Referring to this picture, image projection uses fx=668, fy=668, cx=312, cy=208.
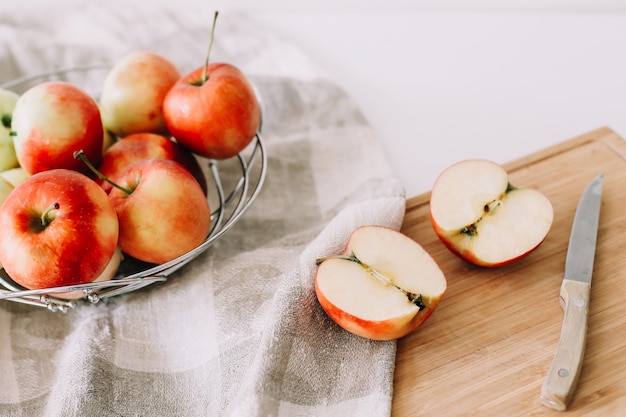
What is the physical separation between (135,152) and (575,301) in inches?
21.7

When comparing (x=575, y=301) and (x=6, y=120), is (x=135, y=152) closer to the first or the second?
(x=6, y=120)

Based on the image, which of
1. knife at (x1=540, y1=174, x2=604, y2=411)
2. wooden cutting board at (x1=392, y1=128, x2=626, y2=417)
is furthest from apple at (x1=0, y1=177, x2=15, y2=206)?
knife at (x1=540, y1=174, x2=604, y2=411)

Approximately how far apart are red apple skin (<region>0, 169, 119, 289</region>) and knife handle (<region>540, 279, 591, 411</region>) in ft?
1.57

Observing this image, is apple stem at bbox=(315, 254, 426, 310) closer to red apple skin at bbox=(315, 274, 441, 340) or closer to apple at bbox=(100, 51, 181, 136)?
red apple skin at bbox=(315, 274, 441, 340)

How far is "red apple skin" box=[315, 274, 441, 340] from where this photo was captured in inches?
26.8

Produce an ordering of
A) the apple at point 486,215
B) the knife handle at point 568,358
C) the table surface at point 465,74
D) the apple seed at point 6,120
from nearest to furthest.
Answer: the knife handle at point 568,358, the apple at point 486,215, the apple seed at point 6,120, the table surface at point 465,74

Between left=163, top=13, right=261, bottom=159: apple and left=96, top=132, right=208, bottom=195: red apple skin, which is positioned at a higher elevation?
left=163, top=13, right=261, bottom=159: apple

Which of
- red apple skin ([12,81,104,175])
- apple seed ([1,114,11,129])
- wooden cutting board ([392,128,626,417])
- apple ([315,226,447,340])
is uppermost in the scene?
red apple skin ([12,81,104,175])

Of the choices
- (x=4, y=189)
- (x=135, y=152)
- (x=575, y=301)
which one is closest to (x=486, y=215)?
(x=575, y=301)

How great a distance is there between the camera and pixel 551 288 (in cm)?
76

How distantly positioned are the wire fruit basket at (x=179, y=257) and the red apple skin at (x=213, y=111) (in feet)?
0.21

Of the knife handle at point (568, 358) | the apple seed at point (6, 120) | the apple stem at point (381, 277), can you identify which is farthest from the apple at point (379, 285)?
the apple seed at point (6, 120)

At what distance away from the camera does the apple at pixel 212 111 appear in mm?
844

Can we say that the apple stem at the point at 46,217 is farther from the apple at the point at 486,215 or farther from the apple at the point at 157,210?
the apple at the point at 486,215
